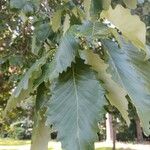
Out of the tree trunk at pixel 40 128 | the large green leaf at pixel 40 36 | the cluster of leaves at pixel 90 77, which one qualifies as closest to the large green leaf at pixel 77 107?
the cluster of leaves at pixel 90 77

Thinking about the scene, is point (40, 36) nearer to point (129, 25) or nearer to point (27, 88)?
point (27, 88)

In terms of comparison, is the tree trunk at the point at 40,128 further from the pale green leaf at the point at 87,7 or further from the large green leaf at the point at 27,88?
the pale green leaf at the point at 87,7

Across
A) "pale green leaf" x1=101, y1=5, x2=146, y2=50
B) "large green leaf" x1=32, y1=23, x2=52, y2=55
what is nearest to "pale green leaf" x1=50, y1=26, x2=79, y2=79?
"pale green leaf" x1=101, y1=5, x2=146, y2=50

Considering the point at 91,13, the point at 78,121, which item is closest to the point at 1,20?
the point at 91,13

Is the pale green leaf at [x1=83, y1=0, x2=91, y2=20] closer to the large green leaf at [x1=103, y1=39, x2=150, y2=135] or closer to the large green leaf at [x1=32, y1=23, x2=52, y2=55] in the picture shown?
the large green leaf at [x1=103, y1=39, x2=150, y2=135]

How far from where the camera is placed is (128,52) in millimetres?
1147

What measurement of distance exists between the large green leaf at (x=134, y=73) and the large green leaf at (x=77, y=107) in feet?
0.23

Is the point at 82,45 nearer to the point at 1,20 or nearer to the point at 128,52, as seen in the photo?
the point at 128,52

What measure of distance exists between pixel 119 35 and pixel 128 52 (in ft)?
0.25

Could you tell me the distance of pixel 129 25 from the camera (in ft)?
3.40

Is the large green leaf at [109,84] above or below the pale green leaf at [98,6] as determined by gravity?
below

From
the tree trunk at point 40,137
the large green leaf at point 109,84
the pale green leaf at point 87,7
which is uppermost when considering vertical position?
the pale green leaf at point 87,7

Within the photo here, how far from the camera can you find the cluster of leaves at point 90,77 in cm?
97

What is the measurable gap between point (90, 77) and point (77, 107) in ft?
0.33
